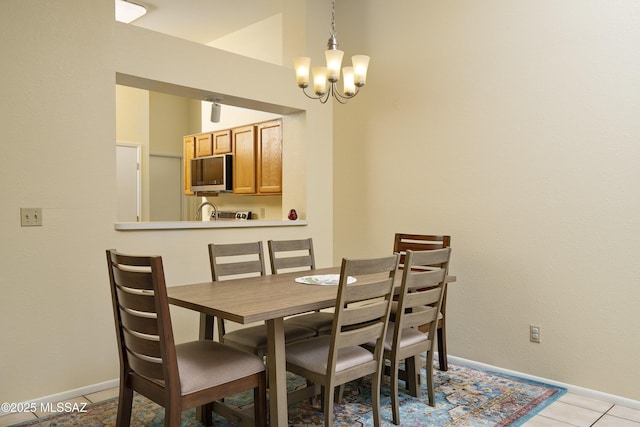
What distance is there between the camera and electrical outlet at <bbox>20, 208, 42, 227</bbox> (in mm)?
2654

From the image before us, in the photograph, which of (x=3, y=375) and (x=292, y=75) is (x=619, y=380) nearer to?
(x=292, y=75)

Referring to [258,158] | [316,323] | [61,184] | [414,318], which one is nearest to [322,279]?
[316,323]

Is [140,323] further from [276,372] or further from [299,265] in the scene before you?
[299,265]

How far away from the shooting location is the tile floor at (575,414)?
8.30 feet

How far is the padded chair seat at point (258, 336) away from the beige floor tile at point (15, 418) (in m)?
1.12

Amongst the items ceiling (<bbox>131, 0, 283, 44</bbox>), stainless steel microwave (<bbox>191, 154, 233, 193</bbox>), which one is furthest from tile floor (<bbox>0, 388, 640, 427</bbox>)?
ceiling (<bbox>131, 0, 283, 44</bbox>)

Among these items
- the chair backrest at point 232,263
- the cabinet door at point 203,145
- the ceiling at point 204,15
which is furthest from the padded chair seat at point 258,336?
the ceiling at point 204,15

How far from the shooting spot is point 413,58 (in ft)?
12.7

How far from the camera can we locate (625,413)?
2676 millimetres

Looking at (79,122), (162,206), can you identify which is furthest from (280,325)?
(162,206)

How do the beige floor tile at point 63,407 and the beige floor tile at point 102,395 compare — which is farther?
the beige floor tile at point 102,395

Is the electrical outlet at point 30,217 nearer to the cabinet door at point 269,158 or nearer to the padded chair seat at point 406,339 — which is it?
the padded chair seat at point 406,339

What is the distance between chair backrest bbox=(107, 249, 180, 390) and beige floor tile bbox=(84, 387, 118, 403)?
91cm

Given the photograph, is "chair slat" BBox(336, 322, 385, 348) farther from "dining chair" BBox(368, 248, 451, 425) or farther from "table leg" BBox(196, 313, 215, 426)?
"table leg" BBox(196, 313, 215, 426)
